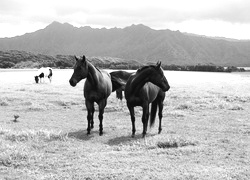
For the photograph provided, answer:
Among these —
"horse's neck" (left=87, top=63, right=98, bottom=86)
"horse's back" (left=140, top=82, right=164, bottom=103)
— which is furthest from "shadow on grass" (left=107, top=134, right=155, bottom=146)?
"horse's neck" (left=87, top=63, right=98, bottom=86)

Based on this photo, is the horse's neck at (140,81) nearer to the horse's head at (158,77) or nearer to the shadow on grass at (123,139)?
the horse's head at (158,77)

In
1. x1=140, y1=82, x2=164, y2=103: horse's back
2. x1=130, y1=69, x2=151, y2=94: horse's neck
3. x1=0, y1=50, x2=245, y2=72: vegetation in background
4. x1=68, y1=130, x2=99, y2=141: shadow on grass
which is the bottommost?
x1=68, y1=130, x2=99, y2=141: shadow on grass

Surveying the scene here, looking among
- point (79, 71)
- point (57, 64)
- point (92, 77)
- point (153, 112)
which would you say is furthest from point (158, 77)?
point (57, 64)

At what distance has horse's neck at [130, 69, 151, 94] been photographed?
10.4 metres

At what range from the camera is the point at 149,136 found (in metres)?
10.9

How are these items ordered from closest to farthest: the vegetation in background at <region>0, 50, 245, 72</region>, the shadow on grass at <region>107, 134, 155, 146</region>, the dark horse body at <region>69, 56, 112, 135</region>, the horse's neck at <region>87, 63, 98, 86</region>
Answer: the shadow on grass at <region>107, 134, 155, 146</region>
the dark horse body at <region>69, 56, 112, 135</region>
the horse's neck at <region>87, 63, 98, 86</region>
the vegetation in background at <region>0, 50, 245, 72</region>

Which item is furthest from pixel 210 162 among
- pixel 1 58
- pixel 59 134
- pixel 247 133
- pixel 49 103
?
pixel 1 58

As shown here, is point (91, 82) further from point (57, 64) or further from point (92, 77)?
point (57, 64)

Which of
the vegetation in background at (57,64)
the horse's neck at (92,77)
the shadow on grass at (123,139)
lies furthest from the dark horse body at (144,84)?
the vegetation in background at (57,64)

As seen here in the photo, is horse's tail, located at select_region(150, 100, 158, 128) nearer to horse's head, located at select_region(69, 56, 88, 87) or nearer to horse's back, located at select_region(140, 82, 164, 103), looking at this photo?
horse's back, located at select_region(140, 82, 164, 103)

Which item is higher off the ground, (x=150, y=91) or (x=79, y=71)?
(x=79, y=71)

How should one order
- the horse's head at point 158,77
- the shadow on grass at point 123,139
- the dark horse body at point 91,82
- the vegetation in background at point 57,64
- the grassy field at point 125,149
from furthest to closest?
the vegetation in background at point 57,64 → the dark horse body at point 91,82 → the horse's head at point 158,77 → the shadow on grass at point 123,139 → the grassy field at point 125,149

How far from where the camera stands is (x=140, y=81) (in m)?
10.4

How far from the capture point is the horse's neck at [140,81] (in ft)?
34.3
